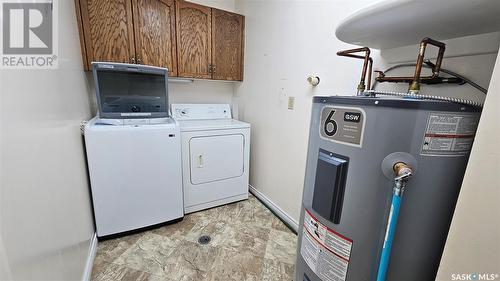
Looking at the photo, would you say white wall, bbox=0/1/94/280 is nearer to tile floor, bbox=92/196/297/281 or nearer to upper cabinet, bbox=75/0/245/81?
tile floor, bbox=92/196/297/281

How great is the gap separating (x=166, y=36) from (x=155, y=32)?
11cm

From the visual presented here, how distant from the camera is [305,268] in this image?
96 cm

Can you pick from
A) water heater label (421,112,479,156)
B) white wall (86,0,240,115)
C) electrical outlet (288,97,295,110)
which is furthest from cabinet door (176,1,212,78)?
water heater label (421,112,479,156)

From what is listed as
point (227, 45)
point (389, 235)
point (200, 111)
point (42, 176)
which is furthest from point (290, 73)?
point (42, 176)

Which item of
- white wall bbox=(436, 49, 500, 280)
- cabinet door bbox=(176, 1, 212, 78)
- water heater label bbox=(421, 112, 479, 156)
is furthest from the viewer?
cabinet door bbox=(176, 1, 212, 78)

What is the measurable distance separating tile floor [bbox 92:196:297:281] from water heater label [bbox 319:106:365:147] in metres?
1.19

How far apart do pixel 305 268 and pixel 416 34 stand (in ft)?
3.82

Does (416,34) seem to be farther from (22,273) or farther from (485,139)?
(22,273)

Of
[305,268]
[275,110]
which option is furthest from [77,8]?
[305,268]

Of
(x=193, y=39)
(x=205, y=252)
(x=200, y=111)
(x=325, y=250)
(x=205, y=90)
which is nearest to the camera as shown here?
(x=325, y=250)

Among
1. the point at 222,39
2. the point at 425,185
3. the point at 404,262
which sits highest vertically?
the point at 222,39

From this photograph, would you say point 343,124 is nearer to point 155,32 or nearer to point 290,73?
point 290,73

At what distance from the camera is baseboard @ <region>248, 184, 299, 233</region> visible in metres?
1.93

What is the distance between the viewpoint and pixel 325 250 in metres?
0.84
